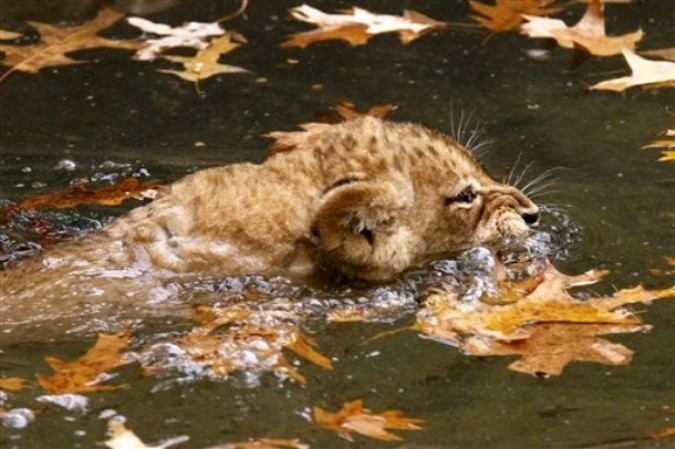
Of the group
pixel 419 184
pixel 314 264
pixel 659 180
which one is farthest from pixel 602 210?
pixel 314 264

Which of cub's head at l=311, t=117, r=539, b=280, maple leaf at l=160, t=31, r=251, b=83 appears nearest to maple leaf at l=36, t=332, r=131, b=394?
cub's head at l=311, t=117, r=539, b=280

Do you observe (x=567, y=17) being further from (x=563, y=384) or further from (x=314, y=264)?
(x=563, y=384)

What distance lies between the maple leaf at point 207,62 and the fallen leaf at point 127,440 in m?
4.48

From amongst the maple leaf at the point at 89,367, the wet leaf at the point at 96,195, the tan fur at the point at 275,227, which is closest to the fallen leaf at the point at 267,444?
the maple leaf at the point at 89,367

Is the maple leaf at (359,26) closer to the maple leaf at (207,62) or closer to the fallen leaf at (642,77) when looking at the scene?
the maple leaf at (207,62)

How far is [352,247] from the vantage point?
23.2ft

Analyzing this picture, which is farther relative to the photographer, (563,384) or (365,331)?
(365,331)

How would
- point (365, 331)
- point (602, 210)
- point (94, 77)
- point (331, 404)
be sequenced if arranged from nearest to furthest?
point (331, 404) → point (365, 331) → point (602, 210) → point (94, 77)

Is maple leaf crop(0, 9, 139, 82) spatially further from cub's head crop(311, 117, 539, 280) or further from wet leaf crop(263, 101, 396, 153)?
cub's head crop(311, 117, 539, 280)

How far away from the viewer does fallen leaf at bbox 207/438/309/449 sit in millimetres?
5359

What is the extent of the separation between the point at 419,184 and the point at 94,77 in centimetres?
314

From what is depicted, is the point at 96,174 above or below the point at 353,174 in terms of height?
below

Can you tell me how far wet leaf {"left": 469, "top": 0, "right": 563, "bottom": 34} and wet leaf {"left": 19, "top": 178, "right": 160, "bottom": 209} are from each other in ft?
9.79

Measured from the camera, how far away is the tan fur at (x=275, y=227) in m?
6.93
